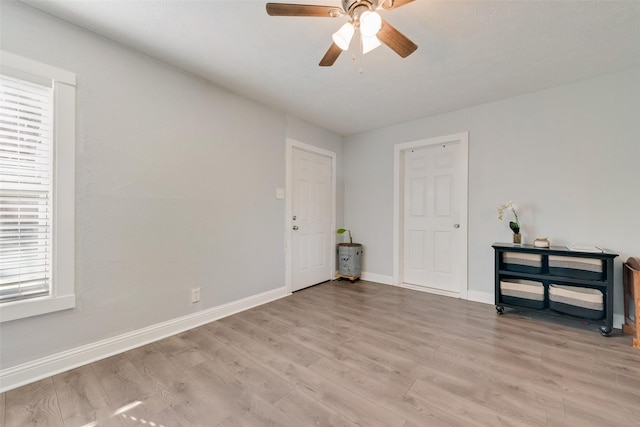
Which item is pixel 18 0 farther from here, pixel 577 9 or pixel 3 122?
pixel 577 9

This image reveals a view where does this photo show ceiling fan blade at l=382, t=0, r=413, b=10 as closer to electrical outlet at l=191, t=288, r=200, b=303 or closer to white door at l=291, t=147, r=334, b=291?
white door at l=291, t=147, r=334, b=291

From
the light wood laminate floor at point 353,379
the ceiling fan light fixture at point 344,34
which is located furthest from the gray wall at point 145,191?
the ceiling fan light fixture at point 344,34

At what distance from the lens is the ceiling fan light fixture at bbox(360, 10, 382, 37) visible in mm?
1341

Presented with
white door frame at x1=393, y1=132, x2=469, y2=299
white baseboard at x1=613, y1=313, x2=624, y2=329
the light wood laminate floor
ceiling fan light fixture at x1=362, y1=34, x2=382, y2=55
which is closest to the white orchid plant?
white door frame at x1=393, y1=132, x2=469, y2=299

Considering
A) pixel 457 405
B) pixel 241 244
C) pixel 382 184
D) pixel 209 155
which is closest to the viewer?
pixel 457 405

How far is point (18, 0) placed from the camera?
1616mm

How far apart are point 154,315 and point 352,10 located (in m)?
2.74

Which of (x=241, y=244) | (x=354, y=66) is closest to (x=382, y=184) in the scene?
(x=354, y=66)

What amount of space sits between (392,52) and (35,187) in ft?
9.19

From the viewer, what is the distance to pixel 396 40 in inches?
62.2

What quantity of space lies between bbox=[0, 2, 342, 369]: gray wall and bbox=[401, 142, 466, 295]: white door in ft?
7.15

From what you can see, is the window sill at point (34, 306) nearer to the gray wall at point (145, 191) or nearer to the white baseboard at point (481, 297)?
the gray wall at point (145, 191)

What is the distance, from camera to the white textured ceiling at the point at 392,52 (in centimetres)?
169

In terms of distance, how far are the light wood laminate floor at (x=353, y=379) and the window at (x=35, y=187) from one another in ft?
2.04
